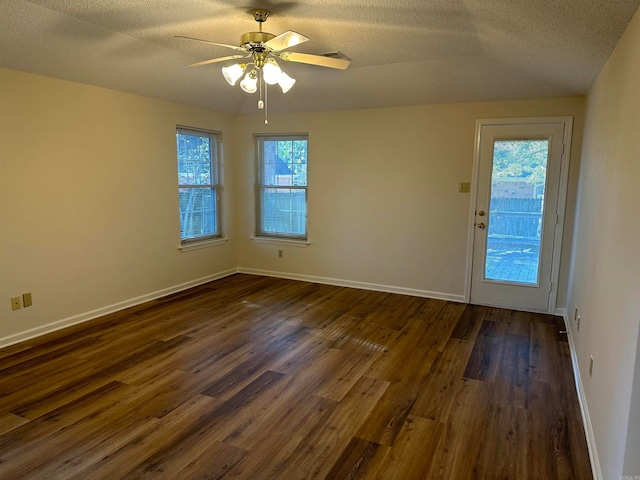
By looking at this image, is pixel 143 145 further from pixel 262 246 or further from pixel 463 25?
pixel 463 25

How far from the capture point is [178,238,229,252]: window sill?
509 centimetres

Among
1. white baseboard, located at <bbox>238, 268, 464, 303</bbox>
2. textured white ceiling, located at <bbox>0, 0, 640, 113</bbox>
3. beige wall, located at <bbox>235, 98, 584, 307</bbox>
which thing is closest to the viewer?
textured white ceiling, located at <bbox>0, 0, 640, 113</bbox>

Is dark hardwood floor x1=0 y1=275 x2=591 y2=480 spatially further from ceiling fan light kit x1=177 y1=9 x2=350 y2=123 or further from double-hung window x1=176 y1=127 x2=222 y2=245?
ceiling fan light kit x1=177 y1=9 x2=350 y2=123

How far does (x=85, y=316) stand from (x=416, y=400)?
3163 mm

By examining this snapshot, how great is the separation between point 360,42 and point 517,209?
2382mm

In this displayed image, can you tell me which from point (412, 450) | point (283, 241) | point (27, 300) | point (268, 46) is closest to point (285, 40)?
point (268, 46)

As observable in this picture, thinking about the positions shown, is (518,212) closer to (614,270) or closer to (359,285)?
(359,285)

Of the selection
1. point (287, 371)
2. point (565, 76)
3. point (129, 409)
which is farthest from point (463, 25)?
point (129, 409)

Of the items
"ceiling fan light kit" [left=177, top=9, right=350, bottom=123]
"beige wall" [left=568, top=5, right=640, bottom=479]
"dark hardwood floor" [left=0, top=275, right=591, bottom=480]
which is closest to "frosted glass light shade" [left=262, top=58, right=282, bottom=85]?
"ceiling fan light kit" [left=177, top=9, right=350, bottom=123]

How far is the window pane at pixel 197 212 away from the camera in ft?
16.8

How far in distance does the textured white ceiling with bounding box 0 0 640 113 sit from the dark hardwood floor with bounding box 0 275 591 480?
223 cm

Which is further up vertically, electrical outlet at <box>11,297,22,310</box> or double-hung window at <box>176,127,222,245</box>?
double-hung window at <box>176,127,222,245</box>

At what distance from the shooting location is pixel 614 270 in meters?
2.00

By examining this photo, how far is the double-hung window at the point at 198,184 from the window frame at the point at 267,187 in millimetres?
529
